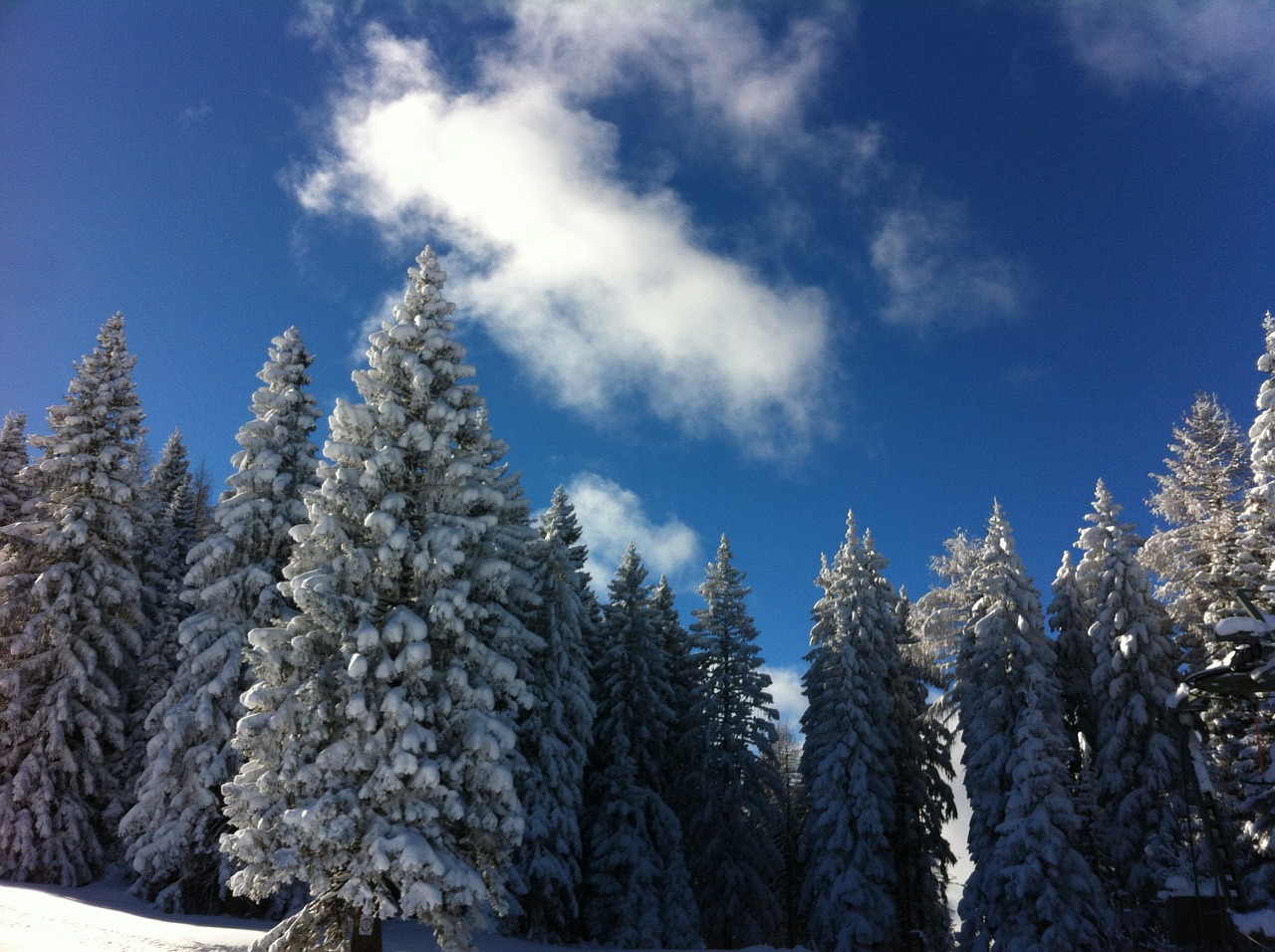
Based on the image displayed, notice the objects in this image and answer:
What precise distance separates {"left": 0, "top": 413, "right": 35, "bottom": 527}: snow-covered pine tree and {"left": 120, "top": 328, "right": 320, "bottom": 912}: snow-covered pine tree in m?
15.0

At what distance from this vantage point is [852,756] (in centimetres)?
3170

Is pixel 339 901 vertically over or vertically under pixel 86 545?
under

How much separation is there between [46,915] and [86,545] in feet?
42.9

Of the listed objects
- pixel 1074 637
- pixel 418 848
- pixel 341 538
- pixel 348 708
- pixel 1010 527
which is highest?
pixel 1010 527

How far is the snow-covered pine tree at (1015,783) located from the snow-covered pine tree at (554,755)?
13634 millimetres

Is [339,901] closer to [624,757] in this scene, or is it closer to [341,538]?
[341,538]

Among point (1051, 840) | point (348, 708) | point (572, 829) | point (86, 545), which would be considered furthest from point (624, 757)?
point (86, 545)

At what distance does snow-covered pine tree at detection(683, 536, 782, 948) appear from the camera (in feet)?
103

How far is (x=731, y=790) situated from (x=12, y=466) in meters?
33.0

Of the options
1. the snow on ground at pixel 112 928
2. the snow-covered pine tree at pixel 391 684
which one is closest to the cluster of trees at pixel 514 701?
the snow-covered pine tree at pixel 391 684

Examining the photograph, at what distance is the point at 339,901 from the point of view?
16.4 metres

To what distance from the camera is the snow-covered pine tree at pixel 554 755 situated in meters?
26.1

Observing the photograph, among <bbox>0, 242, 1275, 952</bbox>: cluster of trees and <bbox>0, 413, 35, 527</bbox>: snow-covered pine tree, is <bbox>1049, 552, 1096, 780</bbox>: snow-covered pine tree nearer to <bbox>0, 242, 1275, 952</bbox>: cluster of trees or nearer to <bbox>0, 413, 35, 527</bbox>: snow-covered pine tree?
<bbox>0, 242, 1275, 952</bbox>: cluster of trees

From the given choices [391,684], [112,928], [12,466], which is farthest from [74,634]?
[391,684]
